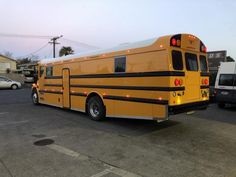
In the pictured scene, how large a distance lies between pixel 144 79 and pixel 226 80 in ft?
22.4

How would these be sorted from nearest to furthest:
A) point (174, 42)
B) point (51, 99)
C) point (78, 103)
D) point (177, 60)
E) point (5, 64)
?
point (174, 42)
point (177, 60)
point (78, 103)
point (51, 99)
point (5, 64)

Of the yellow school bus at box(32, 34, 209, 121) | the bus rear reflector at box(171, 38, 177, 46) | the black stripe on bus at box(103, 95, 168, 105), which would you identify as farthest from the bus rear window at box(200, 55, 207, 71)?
the black stripe on bus at box(103, 95, 168, 105)

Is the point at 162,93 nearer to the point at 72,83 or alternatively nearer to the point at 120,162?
the point at 120,162

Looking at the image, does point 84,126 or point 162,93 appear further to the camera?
point 84,126

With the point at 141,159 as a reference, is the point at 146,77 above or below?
above

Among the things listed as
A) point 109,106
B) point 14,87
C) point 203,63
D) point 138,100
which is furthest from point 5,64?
point 203,63

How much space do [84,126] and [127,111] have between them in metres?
1.66

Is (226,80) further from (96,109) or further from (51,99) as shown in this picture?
(51,99)

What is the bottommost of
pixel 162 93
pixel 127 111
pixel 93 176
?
pixel 93 176

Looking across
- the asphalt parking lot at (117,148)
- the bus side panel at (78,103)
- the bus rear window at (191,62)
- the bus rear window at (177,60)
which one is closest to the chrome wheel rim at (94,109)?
the asphalt parking lot at (117,148)

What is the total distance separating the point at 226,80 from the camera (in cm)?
1130

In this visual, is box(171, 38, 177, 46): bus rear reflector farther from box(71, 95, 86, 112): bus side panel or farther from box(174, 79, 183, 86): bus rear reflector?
box(71, 95, 86, 112): bus side panel

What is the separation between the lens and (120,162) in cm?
448

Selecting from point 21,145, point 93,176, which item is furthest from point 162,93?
point 21,145
